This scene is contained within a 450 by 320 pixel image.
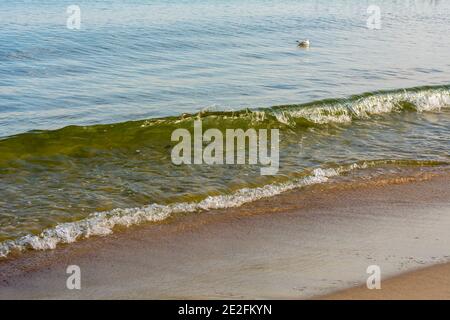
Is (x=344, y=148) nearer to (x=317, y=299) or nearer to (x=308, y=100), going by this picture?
(x=308, y=100)

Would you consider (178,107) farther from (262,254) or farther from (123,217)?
(262,254)

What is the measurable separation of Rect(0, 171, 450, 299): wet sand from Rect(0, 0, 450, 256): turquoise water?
14.8 inches

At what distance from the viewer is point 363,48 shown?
18312mm

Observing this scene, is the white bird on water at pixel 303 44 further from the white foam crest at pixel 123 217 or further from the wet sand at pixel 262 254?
the wet sand at pixel 262 254

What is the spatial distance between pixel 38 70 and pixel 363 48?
29.4 feet

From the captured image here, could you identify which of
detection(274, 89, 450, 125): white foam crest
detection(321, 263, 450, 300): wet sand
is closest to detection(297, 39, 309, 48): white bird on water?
detection(274, 89, 450, 125): white foam crest

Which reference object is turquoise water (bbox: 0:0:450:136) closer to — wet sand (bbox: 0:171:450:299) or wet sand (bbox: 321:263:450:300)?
wet sand (bbox: 0:171:450:299)

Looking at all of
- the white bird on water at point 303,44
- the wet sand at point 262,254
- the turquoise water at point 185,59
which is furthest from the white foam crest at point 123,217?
the white bird on water at point 303,44

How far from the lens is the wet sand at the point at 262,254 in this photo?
5102mm

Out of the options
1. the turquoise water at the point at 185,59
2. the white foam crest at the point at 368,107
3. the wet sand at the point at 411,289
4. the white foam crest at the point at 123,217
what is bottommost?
the wet sand at the point at 411,289

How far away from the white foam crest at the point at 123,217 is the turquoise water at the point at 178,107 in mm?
18

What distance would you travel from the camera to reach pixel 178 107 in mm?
11422
